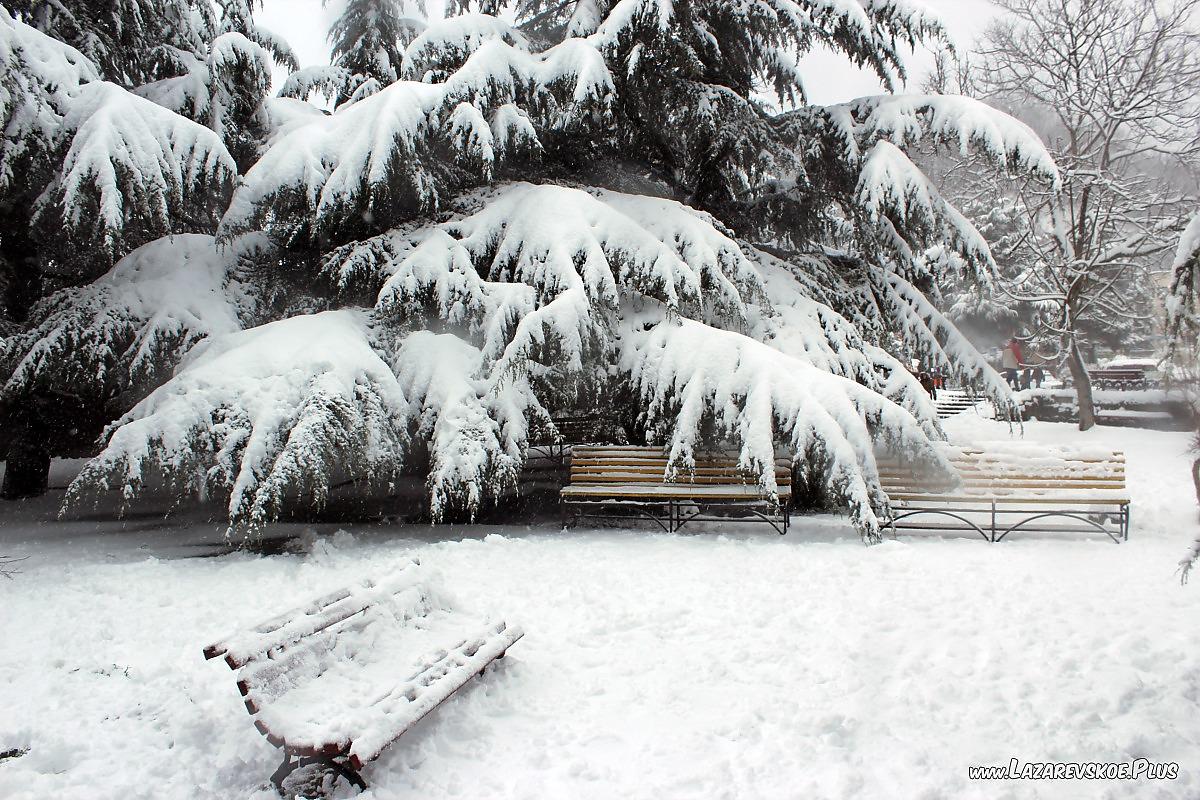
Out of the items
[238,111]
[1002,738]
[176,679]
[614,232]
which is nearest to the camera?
[1002,738]

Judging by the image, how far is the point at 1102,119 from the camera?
52.1ft

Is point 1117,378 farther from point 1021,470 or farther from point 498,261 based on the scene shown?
point 498,261

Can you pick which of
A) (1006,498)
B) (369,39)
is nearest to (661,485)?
(1006,498)

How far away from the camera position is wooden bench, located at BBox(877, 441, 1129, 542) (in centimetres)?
698

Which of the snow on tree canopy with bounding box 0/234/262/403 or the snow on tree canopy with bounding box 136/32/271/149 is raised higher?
the snow on tree canopy with bounding box 136/32/271/149

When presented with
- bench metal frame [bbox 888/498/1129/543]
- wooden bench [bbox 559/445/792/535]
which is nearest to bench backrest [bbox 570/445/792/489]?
wooden bench [bbox 559/445/792/535]

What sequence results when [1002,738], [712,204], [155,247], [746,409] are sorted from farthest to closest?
[712,204] < [155,247] < [746,409] < [1002,738]

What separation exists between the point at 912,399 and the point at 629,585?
159 inches

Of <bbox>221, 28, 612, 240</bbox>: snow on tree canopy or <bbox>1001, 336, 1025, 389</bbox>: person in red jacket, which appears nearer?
<bbox>221, 28, 612, 240</bbox>: snow on tree canopy

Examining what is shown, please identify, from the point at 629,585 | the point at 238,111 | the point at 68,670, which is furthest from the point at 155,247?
the point at 629,585

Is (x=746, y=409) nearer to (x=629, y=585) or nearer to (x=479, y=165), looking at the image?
(x=629, y=585)

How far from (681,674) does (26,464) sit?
905cm

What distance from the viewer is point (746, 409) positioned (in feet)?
21.8

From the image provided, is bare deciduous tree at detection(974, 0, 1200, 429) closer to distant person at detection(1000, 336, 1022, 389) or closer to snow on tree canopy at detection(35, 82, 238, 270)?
distant person at detection(1000, 336, 1022, 389)
